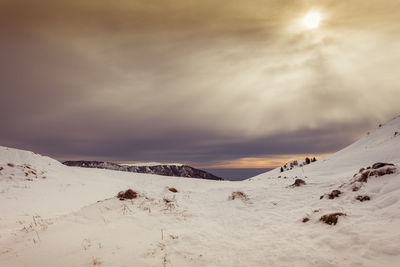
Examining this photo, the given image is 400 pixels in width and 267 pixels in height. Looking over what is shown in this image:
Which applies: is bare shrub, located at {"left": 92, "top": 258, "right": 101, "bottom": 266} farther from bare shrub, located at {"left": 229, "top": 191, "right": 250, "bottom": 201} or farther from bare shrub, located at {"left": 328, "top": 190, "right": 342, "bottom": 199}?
bare shrub, located at {"left": 328, "top": 190, "right": 342, "bottom": 199}

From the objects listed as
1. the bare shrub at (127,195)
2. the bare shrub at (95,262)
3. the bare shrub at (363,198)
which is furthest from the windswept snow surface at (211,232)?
the bare shrub at (127,195)

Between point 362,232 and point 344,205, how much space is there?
176 inches

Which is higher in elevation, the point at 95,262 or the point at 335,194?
the point at 335,194

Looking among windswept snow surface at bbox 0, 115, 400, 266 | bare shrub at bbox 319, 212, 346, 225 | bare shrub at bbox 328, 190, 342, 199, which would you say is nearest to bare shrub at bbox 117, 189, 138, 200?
windswept snow surface at bbox 0, 115, 400, 266

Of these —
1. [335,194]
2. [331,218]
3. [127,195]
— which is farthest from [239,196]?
[331,218]

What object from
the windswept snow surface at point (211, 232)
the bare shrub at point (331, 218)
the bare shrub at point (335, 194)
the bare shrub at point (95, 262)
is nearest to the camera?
the bare shrub at point (95, 262)

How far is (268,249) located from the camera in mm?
7902

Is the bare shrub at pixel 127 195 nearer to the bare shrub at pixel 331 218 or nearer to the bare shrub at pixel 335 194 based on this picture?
the bare shrub at pixel 331 218

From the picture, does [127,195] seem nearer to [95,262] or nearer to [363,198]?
[95,262]

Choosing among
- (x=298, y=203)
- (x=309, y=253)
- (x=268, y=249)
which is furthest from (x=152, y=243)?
(x=298, y=203)

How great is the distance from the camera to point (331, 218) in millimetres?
9641

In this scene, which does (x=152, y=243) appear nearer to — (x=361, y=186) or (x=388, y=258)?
(x=388, y=258)

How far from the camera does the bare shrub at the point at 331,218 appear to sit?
9425 mm

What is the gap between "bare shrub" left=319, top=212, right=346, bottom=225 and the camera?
30.9 ft
